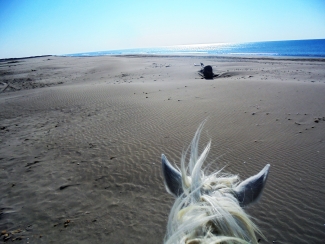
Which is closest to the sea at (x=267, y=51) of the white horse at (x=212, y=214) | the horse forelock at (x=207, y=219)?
the white horse at (x=212, y=214)

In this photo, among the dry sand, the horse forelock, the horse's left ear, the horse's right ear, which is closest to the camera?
the horse forelock

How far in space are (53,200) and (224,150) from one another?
4394 mm

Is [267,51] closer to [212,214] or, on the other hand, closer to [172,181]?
[172,181]

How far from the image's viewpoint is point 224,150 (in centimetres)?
574

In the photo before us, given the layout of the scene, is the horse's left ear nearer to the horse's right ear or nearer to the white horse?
the white horse

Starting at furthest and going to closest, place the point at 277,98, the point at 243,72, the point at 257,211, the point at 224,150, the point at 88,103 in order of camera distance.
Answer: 1. the point at 243,72
2. the point at 88,103
3. the point at 277,98
4. the point at 224,150
5. the point at 257,211

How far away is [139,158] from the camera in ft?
18.3

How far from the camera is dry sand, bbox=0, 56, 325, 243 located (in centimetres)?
344

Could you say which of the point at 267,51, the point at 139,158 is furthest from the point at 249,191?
the point at 267,51

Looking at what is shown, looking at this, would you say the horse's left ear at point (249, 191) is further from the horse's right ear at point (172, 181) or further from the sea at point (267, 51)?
the sea at point (267, 51)

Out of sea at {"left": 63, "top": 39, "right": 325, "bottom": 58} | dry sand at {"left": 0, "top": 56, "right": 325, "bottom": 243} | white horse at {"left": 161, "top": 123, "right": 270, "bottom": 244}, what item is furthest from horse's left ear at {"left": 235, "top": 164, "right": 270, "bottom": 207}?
sea at {"left": 63, "top": 39, "right": 325, "bottom": 58}

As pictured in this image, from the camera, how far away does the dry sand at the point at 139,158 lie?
344 cm

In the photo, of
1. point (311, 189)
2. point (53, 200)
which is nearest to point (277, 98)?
point (311, 189)

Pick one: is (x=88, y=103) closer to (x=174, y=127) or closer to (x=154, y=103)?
(x=154, y=103)
